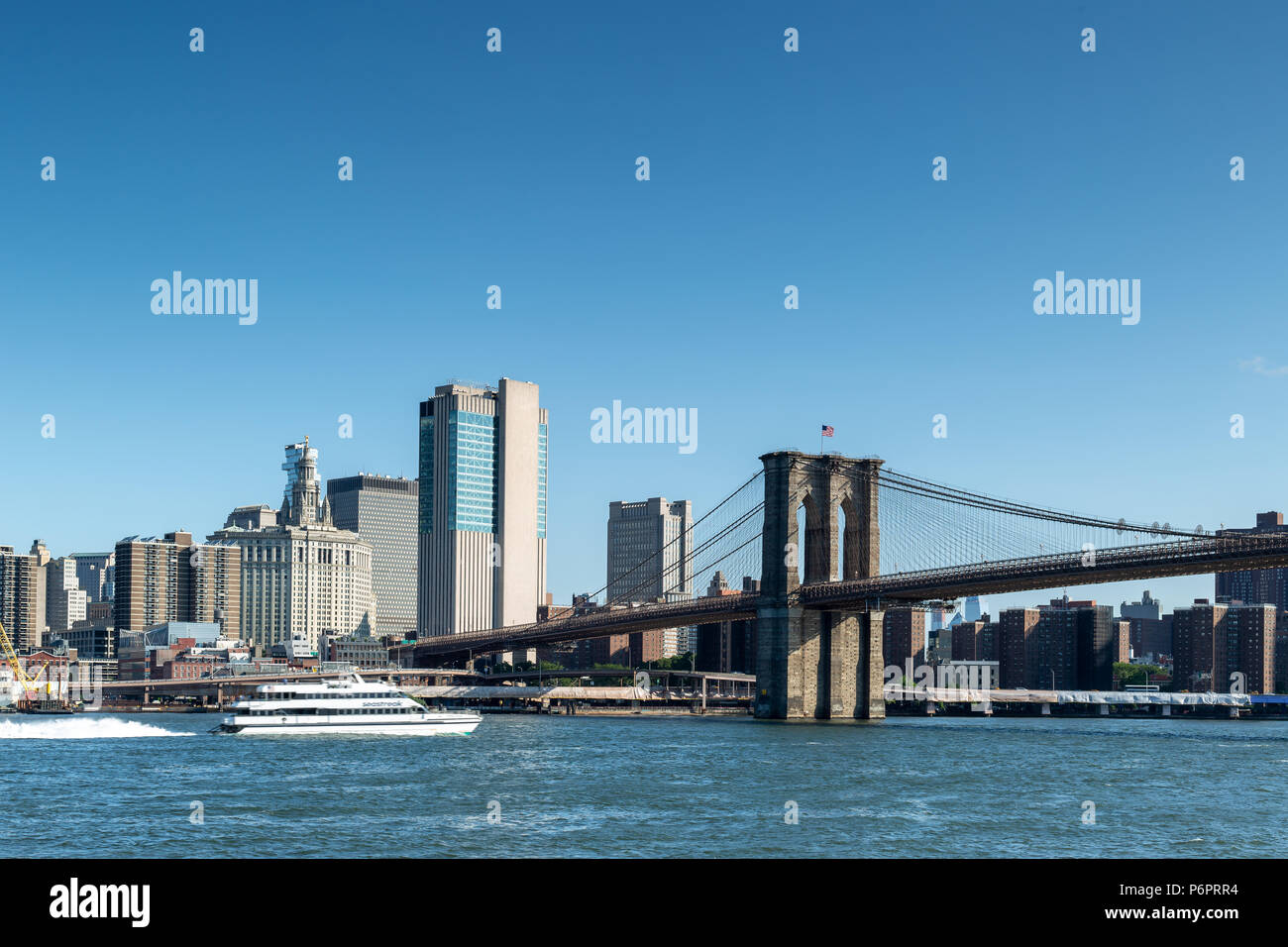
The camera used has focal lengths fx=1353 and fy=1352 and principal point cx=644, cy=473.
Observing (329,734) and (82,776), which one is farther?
(329,734)

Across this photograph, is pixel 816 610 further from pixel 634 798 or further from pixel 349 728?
pixel 634 798

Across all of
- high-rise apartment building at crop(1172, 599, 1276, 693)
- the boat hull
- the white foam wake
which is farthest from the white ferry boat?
high-rise apartment building at crop(1172, 599, 1276, 693)

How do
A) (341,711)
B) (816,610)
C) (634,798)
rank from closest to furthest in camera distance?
(634,798) < (341,711) < (816,610)

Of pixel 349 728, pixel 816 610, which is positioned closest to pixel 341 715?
pixel 349 728

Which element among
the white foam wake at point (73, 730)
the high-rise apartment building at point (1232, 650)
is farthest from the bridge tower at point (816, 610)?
the high-rise apartment building at point (1232, 650)
